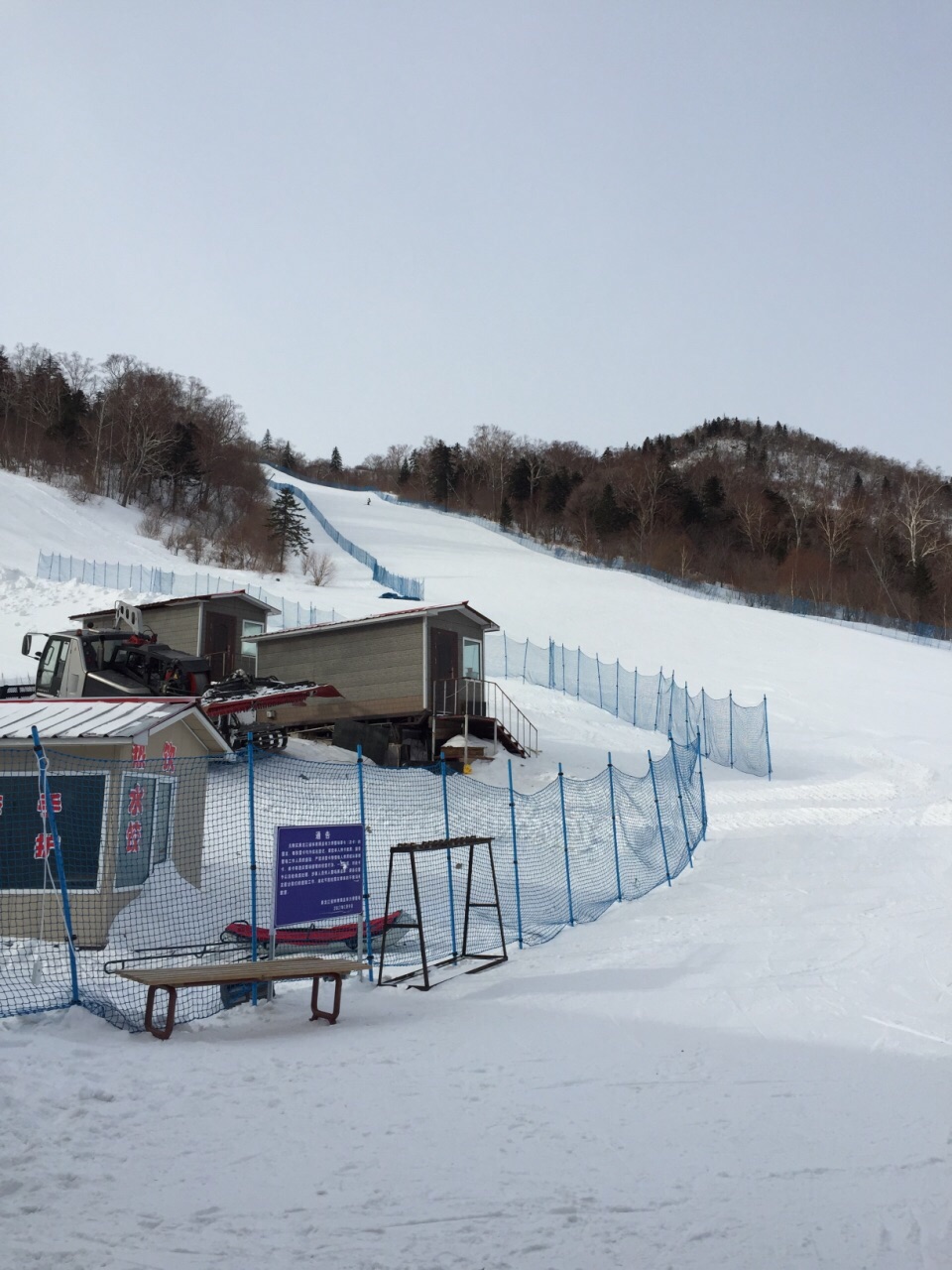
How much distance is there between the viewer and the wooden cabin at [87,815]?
10.1m

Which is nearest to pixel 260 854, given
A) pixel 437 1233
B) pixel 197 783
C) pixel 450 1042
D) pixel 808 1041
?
pixel 197 783

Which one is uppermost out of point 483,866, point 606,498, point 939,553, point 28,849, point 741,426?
point 741,426

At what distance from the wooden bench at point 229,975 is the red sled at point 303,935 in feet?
4.48

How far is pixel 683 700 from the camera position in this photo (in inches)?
1186

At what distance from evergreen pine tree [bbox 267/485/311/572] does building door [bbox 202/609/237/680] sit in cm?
2833

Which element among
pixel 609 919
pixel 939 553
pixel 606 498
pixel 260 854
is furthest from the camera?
pixel 606 498

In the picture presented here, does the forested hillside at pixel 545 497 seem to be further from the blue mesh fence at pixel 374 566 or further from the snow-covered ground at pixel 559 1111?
the snow-covered ground at pixel 559 1111

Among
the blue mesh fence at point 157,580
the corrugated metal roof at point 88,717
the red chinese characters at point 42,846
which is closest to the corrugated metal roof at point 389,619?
the corrugated metal roof at point 88,717

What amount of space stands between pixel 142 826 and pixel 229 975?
432 centimetres

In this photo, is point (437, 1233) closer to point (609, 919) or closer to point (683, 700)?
point (609, 919)

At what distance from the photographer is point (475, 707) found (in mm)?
24672

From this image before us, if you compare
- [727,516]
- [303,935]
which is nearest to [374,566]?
[727,516]

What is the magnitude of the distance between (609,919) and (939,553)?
64.7 metres

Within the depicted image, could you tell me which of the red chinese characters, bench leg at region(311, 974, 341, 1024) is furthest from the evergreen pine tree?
bench leg at region(311, 974, 341, 1024)
